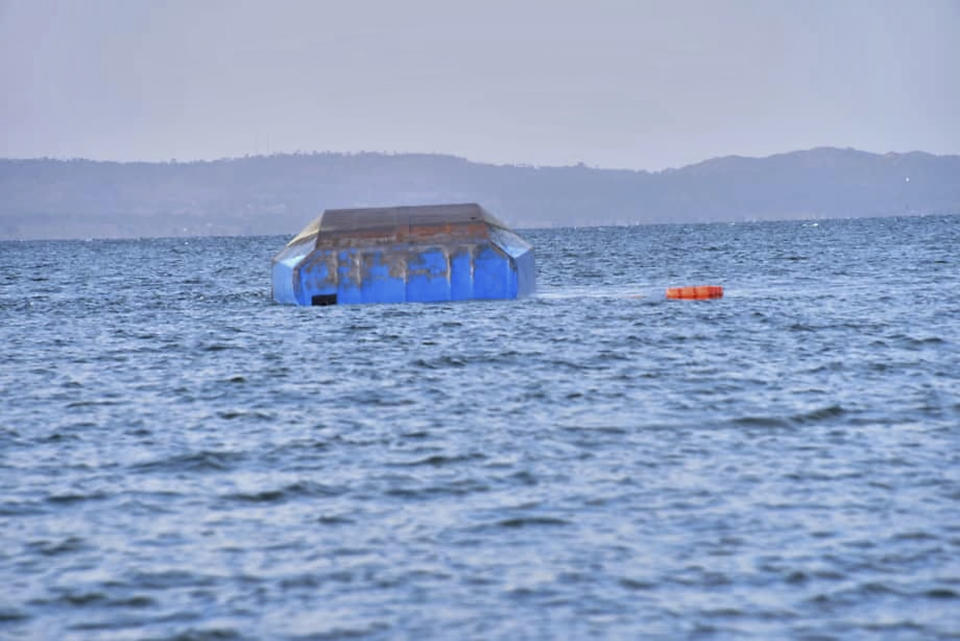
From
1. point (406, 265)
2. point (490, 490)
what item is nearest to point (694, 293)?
point (406, 265)

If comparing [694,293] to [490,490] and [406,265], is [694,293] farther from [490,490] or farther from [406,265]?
→ [490,490]

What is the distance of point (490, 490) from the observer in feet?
55.6

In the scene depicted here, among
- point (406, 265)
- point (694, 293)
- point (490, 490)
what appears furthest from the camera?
point (694, 293)

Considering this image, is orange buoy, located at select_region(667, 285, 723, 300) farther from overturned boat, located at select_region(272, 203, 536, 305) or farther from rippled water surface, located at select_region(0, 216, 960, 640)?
rippled water surface, located at select_region(0, 216, 960, 640)

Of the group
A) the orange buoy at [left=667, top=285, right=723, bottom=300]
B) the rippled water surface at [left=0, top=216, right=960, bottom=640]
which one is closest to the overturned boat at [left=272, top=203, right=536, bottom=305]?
the orange buoy at [left=667, top=285, right=723, bottom=300]

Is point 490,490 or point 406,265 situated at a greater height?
point 406,265

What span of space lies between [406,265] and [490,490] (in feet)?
113

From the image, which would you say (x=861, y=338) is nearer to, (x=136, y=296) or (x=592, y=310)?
(x=592, y=310)

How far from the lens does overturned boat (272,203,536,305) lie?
50.9m

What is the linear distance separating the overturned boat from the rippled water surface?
13441 mm

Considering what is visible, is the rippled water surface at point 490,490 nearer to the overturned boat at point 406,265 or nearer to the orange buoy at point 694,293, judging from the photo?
the overturned boat at point 406,265

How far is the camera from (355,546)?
47.0 feet

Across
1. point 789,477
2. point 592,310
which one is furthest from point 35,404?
point 592,310

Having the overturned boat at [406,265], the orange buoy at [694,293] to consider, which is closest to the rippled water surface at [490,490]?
the overturned boat at [406,265]
